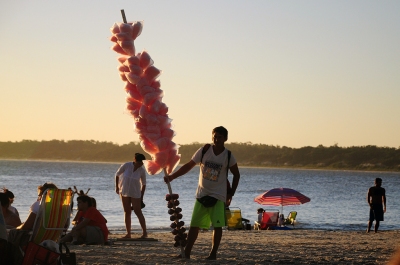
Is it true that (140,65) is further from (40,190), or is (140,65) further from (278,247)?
(278,247)

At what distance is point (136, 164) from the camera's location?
13.1 meters

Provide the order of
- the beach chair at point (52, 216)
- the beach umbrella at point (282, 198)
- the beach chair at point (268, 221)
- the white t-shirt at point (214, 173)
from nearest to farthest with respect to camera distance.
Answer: the beach chair at point (52, 216) → the white t-shirt at point (214, 173) → the beach chair at point (268, 221) → the beach umbrella at point (282, 198)

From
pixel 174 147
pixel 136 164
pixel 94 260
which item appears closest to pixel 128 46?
pixel 174 147

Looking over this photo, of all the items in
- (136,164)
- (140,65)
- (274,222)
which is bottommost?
(274,222)

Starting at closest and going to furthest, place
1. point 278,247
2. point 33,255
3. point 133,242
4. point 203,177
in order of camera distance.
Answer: point 33,255 → point 203,177 → point 278,247 → point 133,242

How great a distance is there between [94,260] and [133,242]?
3.33 m

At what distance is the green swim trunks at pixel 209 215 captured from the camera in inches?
357

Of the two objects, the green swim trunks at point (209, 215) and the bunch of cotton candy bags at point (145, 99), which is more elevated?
the bunch of cotton candy bags at point (145, 99)

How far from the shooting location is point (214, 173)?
29.8 ft

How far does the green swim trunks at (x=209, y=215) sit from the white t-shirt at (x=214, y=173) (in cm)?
12

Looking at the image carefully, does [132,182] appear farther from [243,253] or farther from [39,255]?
[39,255]

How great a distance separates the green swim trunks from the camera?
9.08 meters

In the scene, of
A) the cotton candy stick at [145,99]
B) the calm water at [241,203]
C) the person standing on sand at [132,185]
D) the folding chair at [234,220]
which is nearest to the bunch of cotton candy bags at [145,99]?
the cotton candy stick at [145,99]

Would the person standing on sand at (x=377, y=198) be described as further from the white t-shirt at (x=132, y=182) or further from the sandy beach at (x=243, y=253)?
the white t-shirt at (x=132, y=182)
